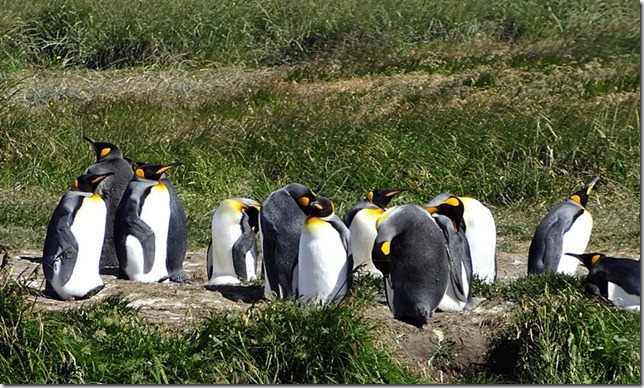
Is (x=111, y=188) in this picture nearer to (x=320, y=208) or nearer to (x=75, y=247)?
(x=75, y=247)

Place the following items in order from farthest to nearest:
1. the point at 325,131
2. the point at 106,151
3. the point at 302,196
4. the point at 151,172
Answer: the point at 325,131 < the point at 106,151 < the point at 151,172 < the point at 302,196

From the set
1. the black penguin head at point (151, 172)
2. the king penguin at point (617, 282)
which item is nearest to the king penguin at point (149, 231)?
the black penguin head at point (151, 172)

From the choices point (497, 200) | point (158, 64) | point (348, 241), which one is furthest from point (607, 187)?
point (158, 64)

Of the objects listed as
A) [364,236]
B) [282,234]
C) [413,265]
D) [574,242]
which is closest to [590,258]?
[574,242]

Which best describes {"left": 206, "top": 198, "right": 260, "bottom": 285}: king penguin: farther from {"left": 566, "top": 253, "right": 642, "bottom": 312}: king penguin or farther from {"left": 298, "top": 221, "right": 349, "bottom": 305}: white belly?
{"left": 566, "top": 253, "right": 642, "bottom": 312}: king penguin

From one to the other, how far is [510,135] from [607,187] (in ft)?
3.06

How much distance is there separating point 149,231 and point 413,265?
1800 mm

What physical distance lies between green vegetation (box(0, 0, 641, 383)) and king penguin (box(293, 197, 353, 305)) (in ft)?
0.52

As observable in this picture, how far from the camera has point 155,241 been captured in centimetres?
748

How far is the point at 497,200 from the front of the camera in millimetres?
9953

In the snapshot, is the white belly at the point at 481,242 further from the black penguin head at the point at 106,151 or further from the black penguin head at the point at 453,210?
the black penguin head at the point at 106,151

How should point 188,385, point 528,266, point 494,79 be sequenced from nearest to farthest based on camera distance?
point 188,385 → point 528,266 → point 494,79

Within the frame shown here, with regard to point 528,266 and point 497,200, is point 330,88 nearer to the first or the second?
point 497,200

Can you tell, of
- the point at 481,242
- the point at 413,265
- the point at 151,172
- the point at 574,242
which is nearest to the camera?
the point at 413,265
